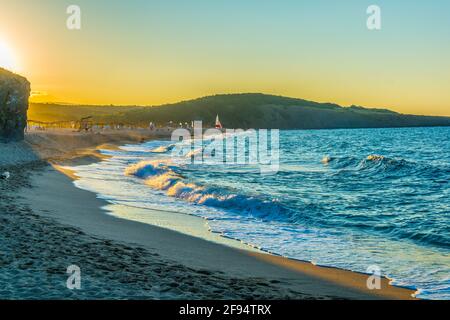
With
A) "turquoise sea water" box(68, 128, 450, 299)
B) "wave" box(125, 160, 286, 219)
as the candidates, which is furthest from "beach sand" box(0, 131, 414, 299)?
"wave" box(125, 160, 286, 219)

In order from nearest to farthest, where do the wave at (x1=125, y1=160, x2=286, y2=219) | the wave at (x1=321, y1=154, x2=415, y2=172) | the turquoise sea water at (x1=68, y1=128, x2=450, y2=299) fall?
1. the turquoise sea water at (x1=68, y1=128, x2=450, y2=299)
2. the wave at (x1=125, y1=160, x2=286, y2=219)
3. the wave at (x1=321, y1=154, x2=415, y2=172)

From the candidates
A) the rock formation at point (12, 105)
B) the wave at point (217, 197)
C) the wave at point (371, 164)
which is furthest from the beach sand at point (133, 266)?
the wave at point (371, 164)

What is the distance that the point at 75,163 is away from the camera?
3269 centimetres

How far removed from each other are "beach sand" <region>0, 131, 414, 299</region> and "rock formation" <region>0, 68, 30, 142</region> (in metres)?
22.9

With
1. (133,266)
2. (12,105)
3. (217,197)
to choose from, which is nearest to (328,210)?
(217,197)

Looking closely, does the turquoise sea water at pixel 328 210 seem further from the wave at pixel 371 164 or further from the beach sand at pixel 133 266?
the wave at pixel 371 164

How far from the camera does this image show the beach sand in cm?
702

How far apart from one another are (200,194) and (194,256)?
399 inches

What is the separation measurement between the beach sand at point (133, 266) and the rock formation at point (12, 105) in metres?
22.9

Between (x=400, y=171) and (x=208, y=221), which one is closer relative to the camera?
(x=208, y=221)

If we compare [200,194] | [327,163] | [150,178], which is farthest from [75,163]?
[327,163]

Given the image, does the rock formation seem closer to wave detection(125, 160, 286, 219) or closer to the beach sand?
wave detection(125, 160, 286, 219)
